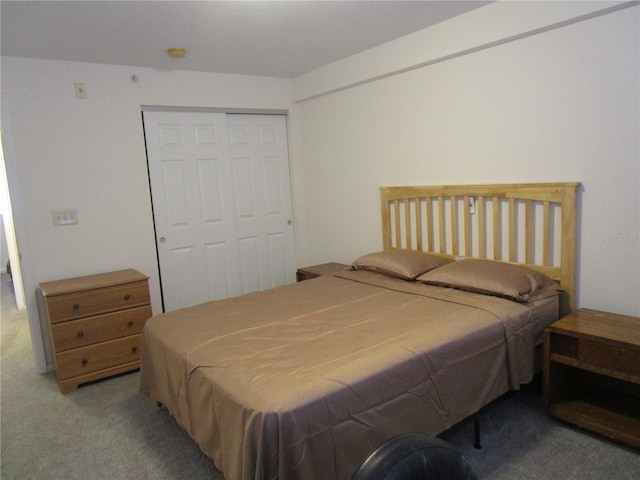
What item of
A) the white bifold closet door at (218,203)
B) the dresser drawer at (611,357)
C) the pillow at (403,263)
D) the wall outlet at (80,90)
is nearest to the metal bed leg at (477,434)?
the dresser drawer at (611,357)

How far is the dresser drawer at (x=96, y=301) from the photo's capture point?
2855mm

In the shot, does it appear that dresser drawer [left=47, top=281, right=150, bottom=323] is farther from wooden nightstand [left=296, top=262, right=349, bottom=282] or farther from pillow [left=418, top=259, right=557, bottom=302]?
pillow [left=418, top=259, right=557, bottom=302]

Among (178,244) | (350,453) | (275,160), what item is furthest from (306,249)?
(350,453)

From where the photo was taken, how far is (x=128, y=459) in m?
2.15

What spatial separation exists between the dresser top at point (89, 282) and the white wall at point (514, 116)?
1.94 m

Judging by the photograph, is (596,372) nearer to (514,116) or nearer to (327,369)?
(327,369)

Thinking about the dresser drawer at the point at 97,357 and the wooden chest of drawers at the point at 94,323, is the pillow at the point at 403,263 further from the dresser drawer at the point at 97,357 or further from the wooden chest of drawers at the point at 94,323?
the dresser drawer at the point at 97,357

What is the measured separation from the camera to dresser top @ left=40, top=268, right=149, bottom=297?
2.90 meters

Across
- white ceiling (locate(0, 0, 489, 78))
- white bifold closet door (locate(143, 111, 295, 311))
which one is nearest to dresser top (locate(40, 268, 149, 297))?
white bifold closet door (locate(143, 111, 295, 311))

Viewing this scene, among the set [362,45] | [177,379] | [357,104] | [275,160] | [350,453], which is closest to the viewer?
[350,453]

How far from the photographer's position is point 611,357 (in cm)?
198

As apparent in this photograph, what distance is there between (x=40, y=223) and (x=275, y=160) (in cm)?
212

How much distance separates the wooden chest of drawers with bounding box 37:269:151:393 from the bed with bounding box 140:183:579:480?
755 millimetres

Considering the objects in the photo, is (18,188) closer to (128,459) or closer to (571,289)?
(128,459)
